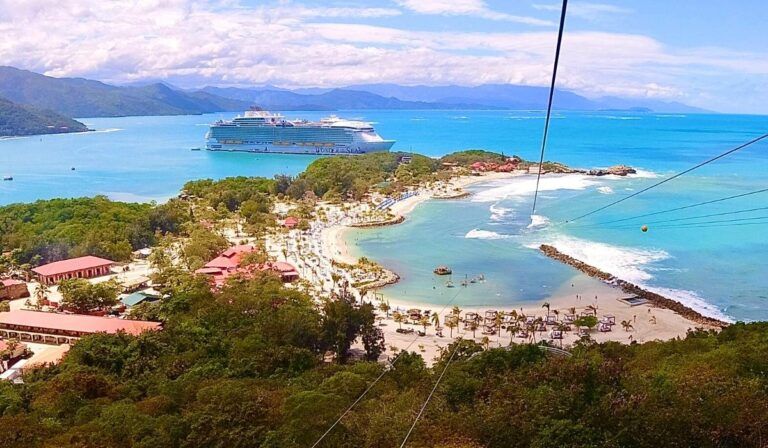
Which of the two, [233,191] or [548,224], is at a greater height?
[233,191]

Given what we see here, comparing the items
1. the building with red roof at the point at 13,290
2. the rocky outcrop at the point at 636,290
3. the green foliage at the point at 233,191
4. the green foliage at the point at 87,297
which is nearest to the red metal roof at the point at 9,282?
the building with red roof at the point at 13,290

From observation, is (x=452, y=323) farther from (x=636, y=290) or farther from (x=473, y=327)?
Answer: (x=636, y=290)

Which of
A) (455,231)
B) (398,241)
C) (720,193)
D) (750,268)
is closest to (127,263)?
(398,241)

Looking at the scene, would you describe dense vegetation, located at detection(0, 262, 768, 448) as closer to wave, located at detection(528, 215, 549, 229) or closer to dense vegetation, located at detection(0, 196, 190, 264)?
dense vegetation, located at detection(0, 196, 190, 264)

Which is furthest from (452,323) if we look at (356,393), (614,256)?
(614,256)

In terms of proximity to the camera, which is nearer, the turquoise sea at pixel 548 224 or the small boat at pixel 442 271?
the turquoise sea at pixel 548 224

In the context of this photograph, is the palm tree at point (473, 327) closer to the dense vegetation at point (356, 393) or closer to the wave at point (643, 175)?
the dense vegetation at point (356, 393)

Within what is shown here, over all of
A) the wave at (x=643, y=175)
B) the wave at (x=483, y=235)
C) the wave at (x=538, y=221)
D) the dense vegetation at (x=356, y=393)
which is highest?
the wave at (x=643, y=175)
